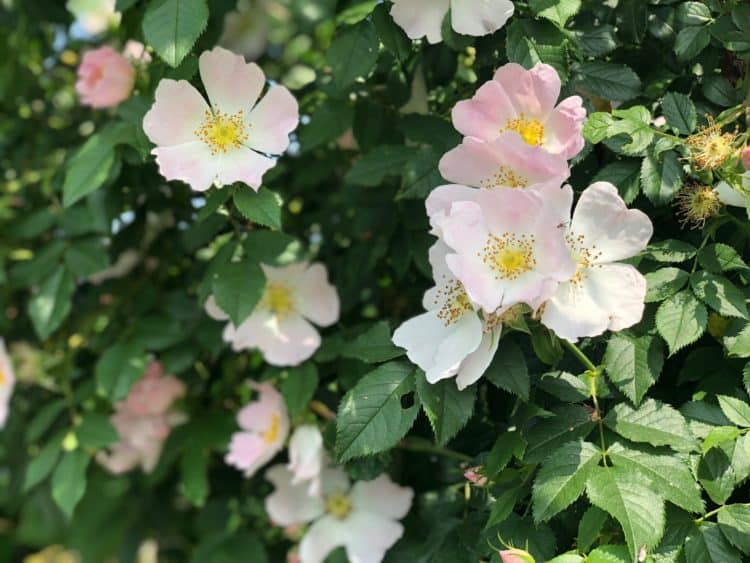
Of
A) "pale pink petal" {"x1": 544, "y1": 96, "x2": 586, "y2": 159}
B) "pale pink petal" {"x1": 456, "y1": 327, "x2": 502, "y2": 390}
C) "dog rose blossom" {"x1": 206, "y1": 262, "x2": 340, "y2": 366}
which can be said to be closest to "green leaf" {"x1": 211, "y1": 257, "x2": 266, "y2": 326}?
"dog rose blossom" {"x1": 206, "y1": 262, "x2": 340, "y2": 366}

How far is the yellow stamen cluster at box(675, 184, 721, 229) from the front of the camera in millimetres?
950

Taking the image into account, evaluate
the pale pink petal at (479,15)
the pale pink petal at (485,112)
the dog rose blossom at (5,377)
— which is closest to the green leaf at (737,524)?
the pale pink petal at (485,112)

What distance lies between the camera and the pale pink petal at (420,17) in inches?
40.2

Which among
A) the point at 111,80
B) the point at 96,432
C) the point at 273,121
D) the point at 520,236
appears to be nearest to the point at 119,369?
the point at 96,432

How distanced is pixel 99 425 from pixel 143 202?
1.27 feet

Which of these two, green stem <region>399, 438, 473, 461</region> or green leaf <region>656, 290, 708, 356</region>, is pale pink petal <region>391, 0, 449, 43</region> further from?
green stem <region>399, 438, 473, 461</region>

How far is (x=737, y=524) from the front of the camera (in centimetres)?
87

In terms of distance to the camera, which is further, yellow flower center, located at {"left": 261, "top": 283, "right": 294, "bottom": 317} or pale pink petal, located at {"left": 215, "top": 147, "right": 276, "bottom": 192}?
yellow flower center, located at {"left": 261, "top": 283, "right": 294, "bottom": 317}

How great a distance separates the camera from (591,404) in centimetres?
98

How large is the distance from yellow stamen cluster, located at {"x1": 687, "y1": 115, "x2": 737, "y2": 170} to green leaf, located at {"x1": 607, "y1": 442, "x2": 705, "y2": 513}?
1.03ft

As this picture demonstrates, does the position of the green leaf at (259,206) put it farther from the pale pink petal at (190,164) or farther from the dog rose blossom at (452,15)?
the dog rose blossom at (452,15)

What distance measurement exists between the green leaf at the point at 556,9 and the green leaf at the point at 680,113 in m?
0.15

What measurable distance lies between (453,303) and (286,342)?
40 cm

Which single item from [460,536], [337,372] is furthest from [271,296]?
[460,536]
